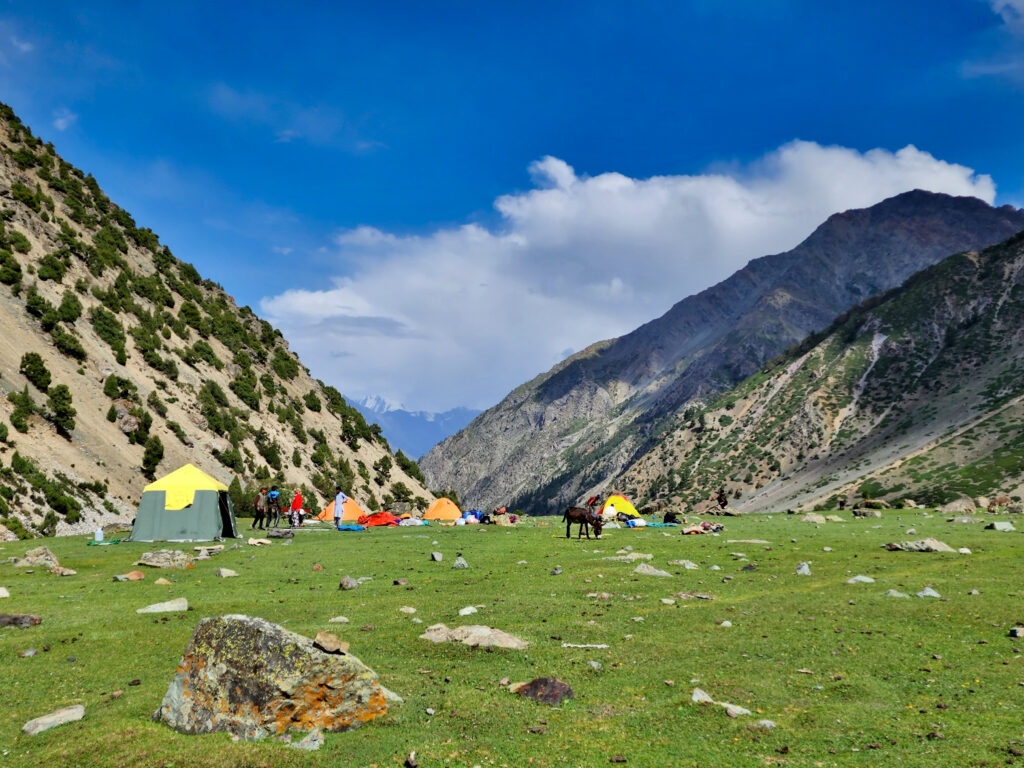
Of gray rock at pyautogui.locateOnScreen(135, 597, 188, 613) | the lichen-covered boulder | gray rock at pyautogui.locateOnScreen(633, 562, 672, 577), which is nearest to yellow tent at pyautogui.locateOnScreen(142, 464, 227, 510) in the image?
gray rock at pyautogui.locateOnScreen(135, 597, 188, 613)

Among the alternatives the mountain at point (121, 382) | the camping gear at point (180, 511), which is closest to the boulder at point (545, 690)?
the camping gear at point (180, 511)

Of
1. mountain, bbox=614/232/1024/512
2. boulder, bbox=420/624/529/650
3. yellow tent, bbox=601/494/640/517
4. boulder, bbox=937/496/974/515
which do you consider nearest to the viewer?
boulder, bbox=420/624/529/650

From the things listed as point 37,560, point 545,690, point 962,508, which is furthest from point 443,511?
point 545,690

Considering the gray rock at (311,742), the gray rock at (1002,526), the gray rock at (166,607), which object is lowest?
the gray rock at (311,742)

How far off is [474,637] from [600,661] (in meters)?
2.68

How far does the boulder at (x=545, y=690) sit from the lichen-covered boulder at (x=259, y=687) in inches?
94.4

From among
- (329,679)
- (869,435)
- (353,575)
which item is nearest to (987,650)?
(329,679)

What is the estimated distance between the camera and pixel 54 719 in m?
8.34

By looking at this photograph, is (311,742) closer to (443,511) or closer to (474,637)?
(474,637)

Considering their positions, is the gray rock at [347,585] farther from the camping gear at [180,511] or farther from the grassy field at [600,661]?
the camping gear at [180,511]

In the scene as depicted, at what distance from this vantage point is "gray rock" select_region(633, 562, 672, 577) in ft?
65.2

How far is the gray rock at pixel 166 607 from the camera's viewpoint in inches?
586

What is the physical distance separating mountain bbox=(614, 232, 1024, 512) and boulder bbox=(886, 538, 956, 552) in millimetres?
55251

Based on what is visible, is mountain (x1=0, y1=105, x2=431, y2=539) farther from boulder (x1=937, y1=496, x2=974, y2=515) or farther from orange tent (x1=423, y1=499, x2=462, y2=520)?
boulder (x1=937, y1=496, x2=974, y2=515)
